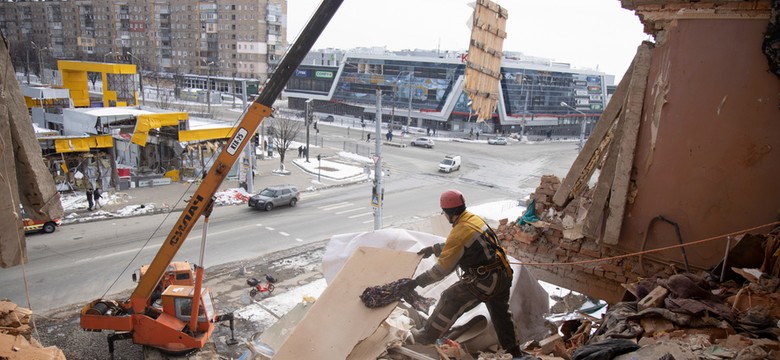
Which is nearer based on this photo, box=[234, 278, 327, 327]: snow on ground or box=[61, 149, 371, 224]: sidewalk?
box=[234, 278, 327, 327]: snow on ground

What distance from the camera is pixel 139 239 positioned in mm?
17031

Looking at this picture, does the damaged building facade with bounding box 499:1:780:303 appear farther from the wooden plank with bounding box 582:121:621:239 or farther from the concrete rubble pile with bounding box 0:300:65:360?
the concrete rubble pile with bounding box 0:300:65:360

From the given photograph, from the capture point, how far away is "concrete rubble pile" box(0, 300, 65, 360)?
4906 millimetres

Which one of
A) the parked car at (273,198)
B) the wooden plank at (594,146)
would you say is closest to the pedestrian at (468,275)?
the wooden plank at (594,146)

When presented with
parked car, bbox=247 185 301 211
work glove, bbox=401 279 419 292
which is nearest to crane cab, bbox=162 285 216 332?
work glove, bbox=401 279 419 292

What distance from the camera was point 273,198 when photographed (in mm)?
22078

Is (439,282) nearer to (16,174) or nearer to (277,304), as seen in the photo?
(16,174)

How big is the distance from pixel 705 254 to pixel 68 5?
97249mm

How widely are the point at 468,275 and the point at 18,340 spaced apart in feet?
16.1

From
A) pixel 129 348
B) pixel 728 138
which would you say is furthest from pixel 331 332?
pixel 129 348

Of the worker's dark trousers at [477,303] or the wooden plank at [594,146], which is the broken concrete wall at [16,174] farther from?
the wooden plank at [594,146]

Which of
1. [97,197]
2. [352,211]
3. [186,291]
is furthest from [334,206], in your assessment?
[186,291]

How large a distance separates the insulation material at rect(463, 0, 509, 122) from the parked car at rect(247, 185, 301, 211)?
13.8m

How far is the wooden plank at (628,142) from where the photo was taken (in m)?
6.21
